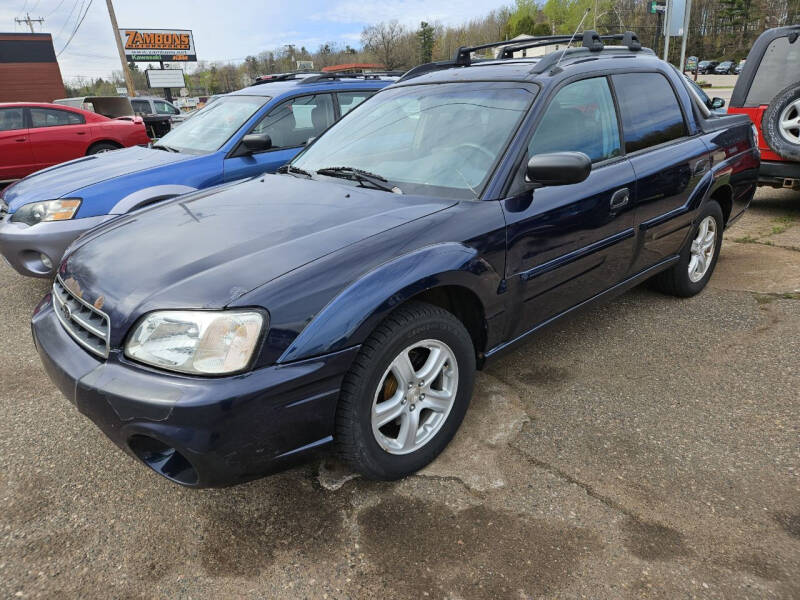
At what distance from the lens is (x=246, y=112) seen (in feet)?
16.5

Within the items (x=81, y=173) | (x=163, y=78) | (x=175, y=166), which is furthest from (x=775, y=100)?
(x=163, y=78)

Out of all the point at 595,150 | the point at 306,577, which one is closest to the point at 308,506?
the point at 306,577

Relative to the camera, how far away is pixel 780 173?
5.71 meters

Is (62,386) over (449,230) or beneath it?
beneath

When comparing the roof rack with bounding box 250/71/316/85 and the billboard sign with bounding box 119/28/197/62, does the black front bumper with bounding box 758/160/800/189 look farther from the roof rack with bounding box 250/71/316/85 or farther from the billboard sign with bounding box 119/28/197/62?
the billboard sign with bounding box 119/28/197/62

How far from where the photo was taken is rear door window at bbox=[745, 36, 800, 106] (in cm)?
585

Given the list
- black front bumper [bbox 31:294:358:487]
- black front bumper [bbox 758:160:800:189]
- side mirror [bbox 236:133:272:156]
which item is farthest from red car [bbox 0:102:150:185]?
black front bumper [bbox 758:160:800:189]

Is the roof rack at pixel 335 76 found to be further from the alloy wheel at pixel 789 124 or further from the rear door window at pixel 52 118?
the rear door window at pixel 52 118

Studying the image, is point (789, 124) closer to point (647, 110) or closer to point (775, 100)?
point (775, 100)

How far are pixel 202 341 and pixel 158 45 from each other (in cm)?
5624

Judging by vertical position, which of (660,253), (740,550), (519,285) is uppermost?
(519,285)

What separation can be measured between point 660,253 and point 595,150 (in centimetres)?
96

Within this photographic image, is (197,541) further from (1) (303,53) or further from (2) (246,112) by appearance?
(1) (303,53)

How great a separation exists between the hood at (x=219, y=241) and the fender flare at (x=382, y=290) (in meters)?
0.19
